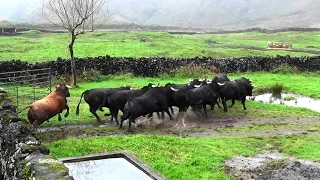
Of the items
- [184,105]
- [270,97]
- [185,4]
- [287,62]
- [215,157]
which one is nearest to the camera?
[215,157]

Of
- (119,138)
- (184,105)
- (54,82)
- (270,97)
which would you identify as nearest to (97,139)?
(119,138)

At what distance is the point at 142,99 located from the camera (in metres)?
16.1

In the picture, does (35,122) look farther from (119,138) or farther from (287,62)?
(287,62)

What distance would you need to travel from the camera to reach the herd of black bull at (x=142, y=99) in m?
15.6

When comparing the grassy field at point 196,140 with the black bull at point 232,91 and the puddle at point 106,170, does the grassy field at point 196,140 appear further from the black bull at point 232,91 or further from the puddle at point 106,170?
the puddle at point 106,170

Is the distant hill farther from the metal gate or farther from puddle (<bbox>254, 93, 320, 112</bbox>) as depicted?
the metal gate

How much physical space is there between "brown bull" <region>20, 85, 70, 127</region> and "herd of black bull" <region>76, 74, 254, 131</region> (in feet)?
3.71

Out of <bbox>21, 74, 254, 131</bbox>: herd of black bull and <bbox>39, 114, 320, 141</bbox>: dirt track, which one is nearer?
<bbox>21, 74, 254, 131</bbox>: herd of black bull

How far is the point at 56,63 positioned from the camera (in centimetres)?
2606

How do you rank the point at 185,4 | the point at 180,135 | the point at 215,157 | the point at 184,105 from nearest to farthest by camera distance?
the point at 215,157 < the point at 180,135 < the point at 184,105 < the point at 185,4

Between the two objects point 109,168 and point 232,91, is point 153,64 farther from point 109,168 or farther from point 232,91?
point 109,168

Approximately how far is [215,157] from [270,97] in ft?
41.6

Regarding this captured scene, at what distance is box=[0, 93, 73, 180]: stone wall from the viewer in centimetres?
647

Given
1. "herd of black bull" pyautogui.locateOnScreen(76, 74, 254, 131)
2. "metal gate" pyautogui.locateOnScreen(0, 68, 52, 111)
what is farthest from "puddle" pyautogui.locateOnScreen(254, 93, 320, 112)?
"metal gate" pyautogui.locateOnScreen(0, 68, 52, 111)
